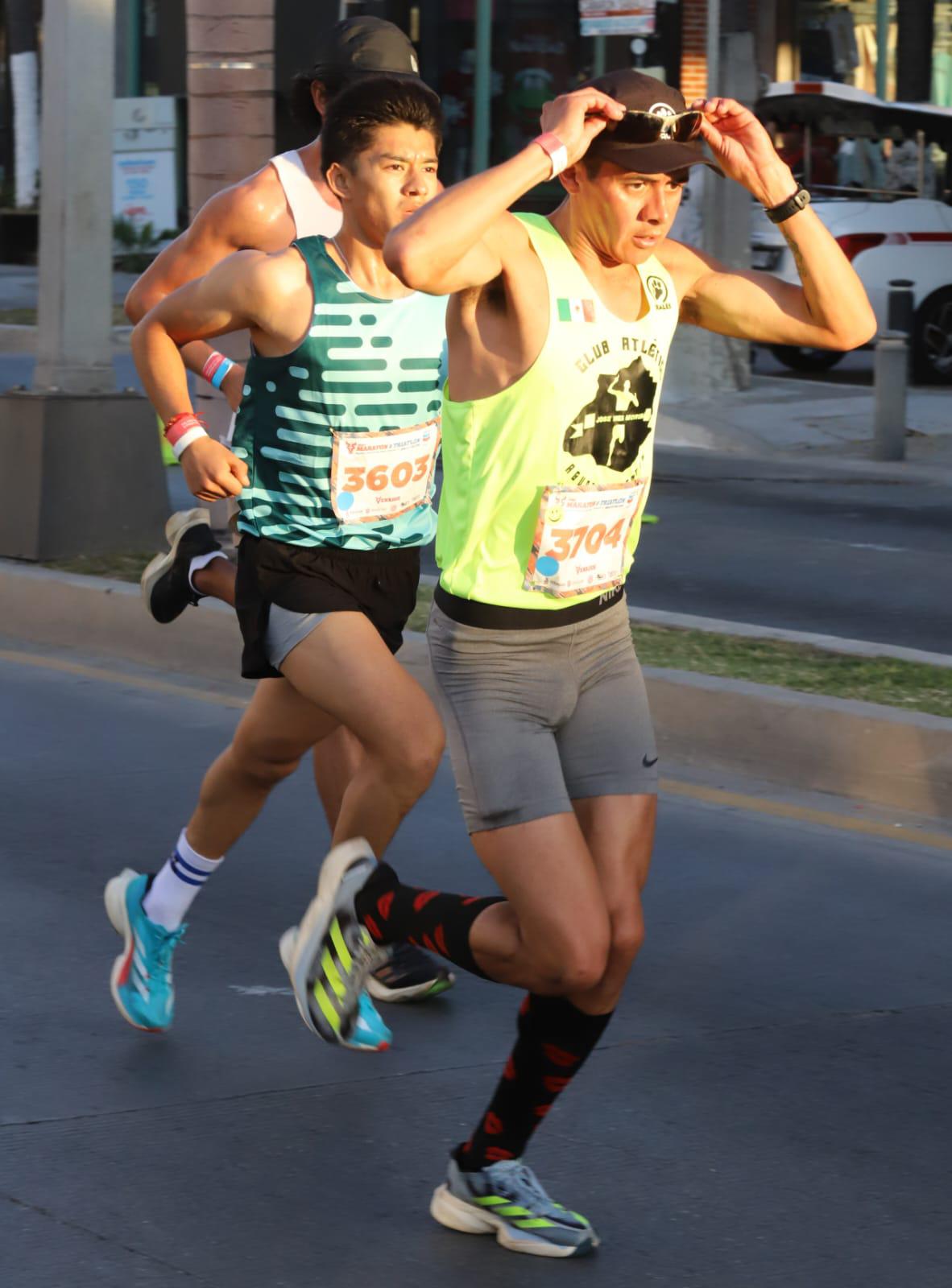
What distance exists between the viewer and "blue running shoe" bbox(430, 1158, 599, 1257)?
391 cm

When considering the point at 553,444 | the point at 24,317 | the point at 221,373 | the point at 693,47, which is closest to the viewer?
the point at 553,444

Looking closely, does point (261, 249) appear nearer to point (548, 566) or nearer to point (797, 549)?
point (548, 566)

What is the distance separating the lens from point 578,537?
4.03 meters

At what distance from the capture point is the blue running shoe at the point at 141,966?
16.4 ft

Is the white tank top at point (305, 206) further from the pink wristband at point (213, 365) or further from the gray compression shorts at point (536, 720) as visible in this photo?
the gray compression shorts at point (536, 720)

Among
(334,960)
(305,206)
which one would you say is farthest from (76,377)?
(334,960)

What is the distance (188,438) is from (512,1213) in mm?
1842

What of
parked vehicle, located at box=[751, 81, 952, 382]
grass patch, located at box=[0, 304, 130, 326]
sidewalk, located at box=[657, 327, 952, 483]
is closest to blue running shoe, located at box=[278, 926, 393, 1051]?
sidewalk, located at box=[657, 327, 952, 483]

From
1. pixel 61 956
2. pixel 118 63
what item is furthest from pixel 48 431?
pixel 118 63

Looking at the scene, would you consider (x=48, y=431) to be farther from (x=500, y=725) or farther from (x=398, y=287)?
(x=500, y=725)

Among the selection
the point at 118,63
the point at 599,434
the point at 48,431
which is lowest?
the point at 48,431

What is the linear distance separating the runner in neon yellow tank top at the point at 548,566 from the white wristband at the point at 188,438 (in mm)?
919

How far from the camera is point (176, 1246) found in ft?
12.7

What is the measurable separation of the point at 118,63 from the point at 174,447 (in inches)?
1057
